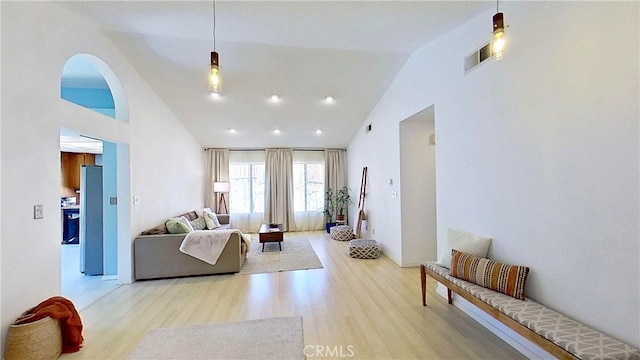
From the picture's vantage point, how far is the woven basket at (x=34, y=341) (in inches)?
75.0

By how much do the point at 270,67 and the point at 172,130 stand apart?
262 cm

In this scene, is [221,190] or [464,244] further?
[221,190]

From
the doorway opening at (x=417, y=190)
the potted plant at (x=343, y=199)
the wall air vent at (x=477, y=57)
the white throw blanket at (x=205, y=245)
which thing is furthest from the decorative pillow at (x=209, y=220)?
the wall air vent at (x=477, y=57)

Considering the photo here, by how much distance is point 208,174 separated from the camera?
291 inches

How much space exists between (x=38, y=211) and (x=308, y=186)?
5982 millimetres

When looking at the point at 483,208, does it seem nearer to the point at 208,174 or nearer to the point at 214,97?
the point at 214,97

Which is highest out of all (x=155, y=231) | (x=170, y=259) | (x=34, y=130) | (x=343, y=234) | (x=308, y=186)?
(x=34, y=130)

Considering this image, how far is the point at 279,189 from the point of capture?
24.7 ft

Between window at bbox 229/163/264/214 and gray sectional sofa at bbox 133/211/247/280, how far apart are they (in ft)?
12.0

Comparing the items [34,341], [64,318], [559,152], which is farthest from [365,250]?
[34,341]

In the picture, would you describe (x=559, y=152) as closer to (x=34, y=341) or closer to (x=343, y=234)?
(x=34, y=341)

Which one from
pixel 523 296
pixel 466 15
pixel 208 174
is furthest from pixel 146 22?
pixel 208 174

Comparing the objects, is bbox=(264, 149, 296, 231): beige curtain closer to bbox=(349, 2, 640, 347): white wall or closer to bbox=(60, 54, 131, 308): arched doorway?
bbox=(60, 54, 131, 308): arched doorway

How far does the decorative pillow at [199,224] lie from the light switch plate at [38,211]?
2865 mm
